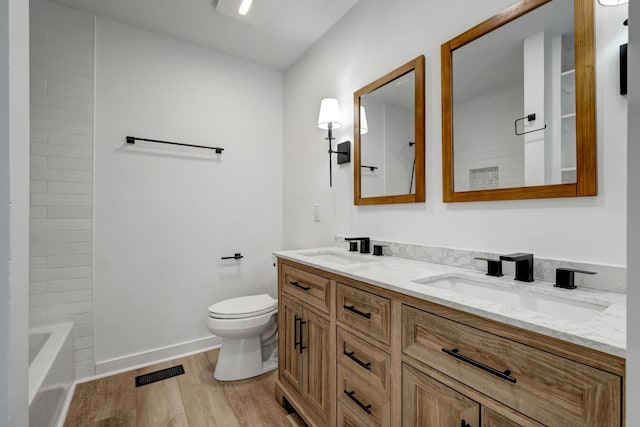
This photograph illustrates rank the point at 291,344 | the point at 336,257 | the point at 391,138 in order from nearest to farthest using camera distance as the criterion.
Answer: the point at 291,344, the point at 391,138, the point at 336,257

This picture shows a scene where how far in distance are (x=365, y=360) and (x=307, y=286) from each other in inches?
19.5

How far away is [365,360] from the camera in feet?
3.82

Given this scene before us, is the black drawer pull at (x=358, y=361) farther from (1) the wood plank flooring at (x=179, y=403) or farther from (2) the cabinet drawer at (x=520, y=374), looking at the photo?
(1) the wood plank flooring at (x=179, y=403)

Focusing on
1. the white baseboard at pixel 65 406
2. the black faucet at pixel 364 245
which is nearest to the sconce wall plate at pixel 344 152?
the black faucet at pixel 364 245

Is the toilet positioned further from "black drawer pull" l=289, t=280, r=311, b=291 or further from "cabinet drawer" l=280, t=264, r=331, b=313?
"black drawer pull" l=289, t=280, r=311, b=291

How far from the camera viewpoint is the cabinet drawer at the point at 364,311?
3.54ft

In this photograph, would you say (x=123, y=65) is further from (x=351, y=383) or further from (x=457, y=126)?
(x=351, y=383)

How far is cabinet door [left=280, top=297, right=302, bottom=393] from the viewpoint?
1.62 m

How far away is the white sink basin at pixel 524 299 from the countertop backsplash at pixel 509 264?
14 cm

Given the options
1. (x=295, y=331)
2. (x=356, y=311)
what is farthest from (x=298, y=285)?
(x=356, y=311)

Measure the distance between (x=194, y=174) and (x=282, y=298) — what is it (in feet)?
4.54

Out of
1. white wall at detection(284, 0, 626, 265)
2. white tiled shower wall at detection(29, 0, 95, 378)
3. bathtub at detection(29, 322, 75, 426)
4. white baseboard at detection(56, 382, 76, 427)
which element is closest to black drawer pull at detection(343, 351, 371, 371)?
white wall at detection(284, 0, 626, 265)

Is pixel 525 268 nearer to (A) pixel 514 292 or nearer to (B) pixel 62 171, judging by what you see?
(A) pixel 514 292

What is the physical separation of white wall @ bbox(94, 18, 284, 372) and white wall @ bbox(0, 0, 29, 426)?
1762 mm
